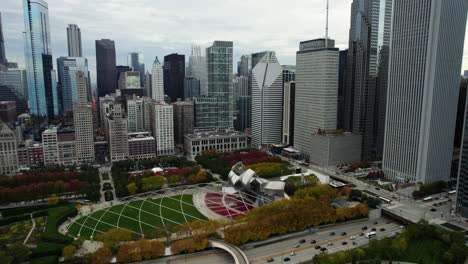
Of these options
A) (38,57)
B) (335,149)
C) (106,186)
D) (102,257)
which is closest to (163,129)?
(106,186)

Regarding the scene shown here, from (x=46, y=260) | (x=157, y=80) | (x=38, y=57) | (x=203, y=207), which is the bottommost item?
(x=203, y=207)

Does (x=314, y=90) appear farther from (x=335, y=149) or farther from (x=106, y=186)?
(x=106, y=186)

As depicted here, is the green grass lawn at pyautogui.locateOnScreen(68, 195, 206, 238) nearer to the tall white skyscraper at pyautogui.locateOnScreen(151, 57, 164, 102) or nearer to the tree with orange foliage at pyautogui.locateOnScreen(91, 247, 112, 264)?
the tree with orange foliage at pyautogui.locateOnScreen(91, 247, 112, 264)

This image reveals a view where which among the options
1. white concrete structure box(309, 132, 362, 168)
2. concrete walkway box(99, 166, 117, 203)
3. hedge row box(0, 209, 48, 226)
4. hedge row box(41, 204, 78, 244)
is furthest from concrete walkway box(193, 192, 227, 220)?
white concrete structure box(309, 132, 362, 168)

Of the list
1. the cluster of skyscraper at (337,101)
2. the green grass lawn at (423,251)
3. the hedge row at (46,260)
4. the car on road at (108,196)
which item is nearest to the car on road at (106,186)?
the car on road at (108,196)

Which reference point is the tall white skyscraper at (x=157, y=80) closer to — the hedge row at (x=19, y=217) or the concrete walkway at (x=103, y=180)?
the concrete walkway at (x=103, y=180)

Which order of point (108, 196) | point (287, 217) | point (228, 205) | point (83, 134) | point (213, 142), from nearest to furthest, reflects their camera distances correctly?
point (287, 217), point (228, 205), point (108, 196), point (83, 134), point (213, 142)
